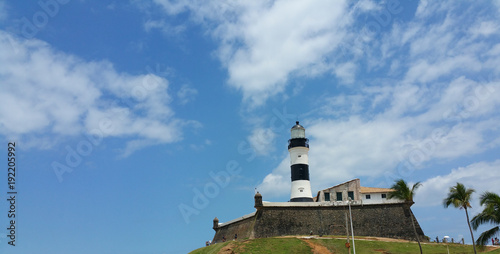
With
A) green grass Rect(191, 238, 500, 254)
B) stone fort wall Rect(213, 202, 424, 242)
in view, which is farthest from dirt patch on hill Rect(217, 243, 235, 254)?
stone fort wall Rect(213, 202, 424, 242)

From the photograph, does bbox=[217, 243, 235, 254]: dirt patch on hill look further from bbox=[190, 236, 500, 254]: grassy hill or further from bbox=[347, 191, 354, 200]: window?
bbox=[347, 191, 354, 200]: window

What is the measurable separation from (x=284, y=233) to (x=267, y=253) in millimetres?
7792

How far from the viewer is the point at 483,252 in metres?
39.7

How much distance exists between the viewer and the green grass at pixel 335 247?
40688 millimetres

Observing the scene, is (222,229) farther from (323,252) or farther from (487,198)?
(487,198)

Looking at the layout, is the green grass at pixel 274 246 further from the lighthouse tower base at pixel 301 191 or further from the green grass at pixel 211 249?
the lighthouse tower base at pixel 301 191

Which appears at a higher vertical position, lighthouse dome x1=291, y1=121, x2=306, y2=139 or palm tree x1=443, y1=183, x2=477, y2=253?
lighthouse dome x1=291, y1=121, x2=306, y2=139

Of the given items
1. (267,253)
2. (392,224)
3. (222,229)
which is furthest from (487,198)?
(222,229)

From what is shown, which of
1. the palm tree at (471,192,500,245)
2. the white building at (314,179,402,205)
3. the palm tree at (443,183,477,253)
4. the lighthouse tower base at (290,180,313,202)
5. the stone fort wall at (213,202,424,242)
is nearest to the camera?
the palm tree at (471,192,500,245)

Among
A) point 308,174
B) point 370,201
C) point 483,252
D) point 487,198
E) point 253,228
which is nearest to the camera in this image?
point 487,198

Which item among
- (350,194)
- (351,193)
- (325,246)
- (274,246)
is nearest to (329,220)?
(350,194)

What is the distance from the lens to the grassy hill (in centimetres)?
4075

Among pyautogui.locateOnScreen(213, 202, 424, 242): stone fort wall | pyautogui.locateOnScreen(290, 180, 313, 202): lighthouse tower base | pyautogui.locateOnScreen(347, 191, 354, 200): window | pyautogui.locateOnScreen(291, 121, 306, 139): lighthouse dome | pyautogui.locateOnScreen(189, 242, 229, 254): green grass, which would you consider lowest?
pyautogui.locateOnScreen(189, 242, 229, 254): green grass

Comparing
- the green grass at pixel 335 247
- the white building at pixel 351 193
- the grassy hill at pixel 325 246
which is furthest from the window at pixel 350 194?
the green grass at pixel 335 247
